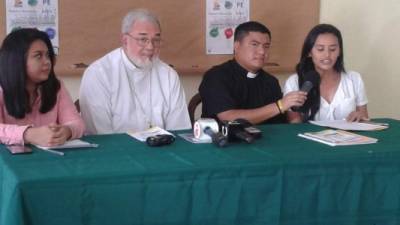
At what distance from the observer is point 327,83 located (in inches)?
126

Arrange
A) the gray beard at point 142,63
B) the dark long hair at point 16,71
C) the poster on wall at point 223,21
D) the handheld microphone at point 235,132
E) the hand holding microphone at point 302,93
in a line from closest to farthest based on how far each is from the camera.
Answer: the handheld microphone at point 235,132, the dark long hair at point 16,71, the hand holding microphone at point 302,93, the gray beard at point 142,63, the poster on wall at point 223,21

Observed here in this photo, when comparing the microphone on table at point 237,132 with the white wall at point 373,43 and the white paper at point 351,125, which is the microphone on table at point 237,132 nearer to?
the white paper at point 351,125

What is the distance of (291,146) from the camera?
7.45 ft

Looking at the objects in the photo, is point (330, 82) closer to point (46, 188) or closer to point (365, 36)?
point (365, 36)

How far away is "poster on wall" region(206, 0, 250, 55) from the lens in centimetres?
378

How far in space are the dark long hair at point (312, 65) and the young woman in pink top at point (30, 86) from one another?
1234 millimetres

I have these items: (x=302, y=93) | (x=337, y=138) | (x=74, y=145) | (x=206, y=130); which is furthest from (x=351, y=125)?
(x=74, y=145)

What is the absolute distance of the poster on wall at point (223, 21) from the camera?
3.78 meters

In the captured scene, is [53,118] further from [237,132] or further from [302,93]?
[302,93]

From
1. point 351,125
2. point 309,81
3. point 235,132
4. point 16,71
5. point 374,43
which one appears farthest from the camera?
point 374,43

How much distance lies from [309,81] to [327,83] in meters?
0.19

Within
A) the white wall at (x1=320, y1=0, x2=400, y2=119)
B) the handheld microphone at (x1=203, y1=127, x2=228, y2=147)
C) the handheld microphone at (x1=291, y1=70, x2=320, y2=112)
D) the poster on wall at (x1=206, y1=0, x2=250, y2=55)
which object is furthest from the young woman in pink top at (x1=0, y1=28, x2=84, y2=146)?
the white wall at (x1=320, y1=0, x2=400, y2=119)

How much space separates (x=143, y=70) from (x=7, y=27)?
937mm

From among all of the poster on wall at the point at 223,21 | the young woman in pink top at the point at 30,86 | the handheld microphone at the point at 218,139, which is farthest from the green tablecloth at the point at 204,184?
the poster on wall at the point at 223,21
